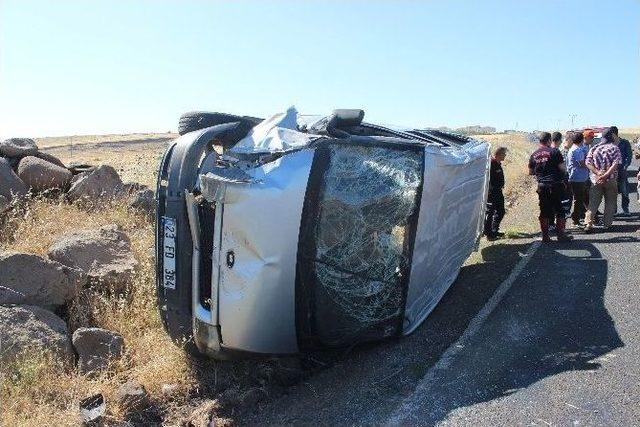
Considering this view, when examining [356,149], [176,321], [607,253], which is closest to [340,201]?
[356,149]

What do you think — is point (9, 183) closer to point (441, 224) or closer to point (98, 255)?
point (98, 255)

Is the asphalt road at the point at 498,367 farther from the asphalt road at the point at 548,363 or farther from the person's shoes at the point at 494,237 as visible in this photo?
the person's shoes at the point at 494,237

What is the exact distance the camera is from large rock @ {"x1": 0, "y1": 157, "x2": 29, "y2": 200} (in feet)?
25.6

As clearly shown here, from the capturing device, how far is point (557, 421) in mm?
3521

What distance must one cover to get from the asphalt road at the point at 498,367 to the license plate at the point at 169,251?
105 cm

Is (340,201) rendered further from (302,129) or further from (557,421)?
(557,421)

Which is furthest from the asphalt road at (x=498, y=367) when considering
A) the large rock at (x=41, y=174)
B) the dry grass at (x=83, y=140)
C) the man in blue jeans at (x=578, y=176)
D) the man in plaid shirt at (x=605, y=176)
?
the dry grass at (x=83, y=140)

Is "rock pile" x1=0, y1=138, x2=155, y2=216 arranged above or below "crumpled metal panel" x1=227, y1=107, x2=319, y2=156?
below

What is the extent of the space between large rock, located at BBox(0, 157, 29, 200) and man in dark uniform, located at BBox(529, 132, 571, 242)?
263 inches

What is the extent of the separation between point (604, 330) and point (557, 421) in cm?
164

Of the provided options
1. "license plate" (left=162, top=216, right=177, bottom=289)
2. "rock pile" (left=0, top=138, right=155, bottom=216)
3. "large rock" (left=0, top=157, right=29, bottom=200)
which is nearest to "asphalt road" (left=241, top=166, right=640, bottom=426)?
"license plate" (left=162, top=216, right=177, bottom=289)

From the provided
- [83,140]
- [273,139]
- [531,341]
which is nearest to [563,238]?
[531,341]

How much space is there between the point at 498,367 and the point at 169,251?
243 centimetres

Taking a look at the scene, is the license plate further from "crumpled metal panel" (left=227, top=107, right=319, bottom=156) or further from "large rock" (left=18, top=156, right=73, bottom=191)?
"large rock" (left=18, top=156, right=73, bottom=191)
